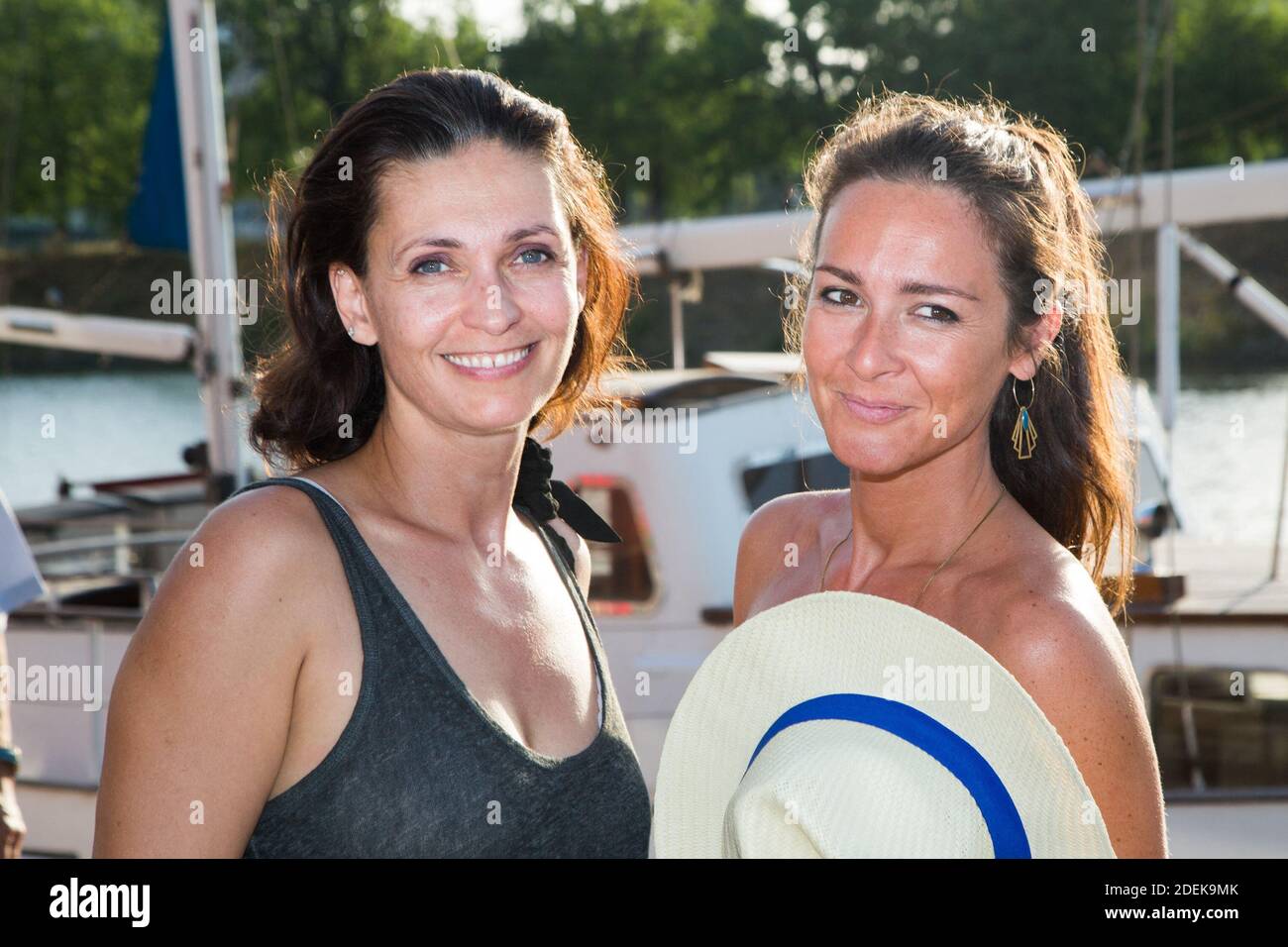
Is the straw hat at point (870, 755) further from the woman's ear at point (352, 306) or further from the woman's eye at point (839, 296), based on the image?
the woman's ear at point (352, 306)

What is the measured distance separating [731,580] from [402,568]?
3.44m

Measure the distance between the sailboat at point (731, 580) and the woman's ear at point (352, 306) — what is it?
1.84 metres

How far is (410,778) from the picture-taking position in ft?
6.42

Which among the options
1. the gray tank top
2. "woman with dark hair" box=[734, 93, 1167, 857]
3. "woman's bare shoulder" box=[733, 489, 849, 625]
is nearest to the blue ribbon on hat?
"woman with dark hair" box=[734, 93, 1167, 857]

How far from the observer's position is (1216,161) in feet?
110

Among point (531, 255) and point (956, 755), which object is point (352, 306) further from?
point (956, 755)

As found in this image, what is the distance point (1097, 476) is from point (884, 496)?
35 centimetres

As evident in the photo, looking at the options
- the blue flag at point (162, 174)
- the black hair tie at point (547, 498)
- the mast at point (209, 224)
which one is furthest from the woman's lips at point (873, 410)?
the blue flag at point (162, 174)

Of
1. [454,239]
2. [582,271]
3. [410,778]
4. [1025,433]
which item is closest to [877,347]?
[1025,433]

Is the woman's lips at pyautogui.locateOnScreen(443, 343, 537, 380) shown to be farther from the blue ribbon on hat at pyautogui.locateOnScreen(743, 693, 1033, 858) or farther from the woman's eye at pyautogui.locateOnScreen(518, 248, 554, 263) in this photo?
the blue ribbon on hat at pyautogui.locateOnScreen(743, 693, 1033, 858)

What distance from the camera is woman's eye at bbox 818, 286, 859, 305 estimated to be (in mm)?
2279

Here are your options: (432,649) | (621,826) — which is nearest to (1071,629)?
(621,826)

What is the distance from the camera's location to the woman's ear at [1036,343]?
91.1 inches

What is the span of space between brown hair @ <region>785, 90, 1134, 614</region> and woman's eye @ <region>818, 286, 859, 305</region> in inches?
7.7
